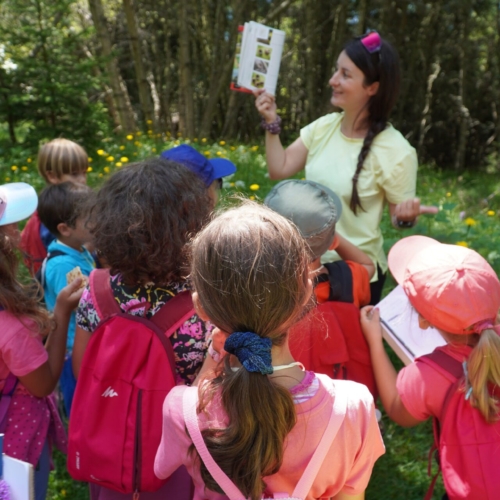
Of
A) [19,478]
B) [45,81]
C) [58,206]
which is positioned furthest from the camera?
[45,81]

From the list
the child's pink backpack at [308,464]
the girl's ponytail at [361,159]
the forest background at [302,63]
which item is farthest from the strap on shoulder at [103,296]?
the forest background at [302,63]

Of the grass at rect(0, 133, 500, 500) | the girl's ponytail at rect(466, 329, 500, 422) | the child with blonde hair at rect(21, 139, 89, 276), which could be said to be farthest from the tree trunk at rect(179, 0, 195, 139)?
the girl's ponytail at rect(466, 329, 500, 422)

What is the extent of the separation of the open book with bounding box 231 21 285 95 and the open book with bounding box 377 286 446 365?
4.81ft

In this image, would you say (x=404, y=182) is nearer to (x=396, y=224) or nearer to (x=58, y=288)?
(x=396, y=224)

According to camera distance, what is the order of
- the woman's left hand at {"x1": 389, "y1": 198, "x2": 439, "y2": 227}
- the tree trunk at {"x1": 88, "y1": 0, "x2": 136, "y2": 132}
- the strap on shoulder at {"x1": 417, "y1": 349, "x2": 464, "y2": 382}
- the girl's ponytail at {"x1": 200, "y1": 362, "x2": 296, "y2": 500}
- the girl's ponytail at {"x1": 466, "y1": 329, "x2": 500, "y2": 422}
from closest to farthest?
the girl's ponytail at {"x1": 200, "y1": 362, "x2": 296, "y2": 500} < the girl's ponytail at {"x1": 466, "y1": 329, "x2": 500, "y2": 422} < the strap on shoulder at {"x1": 417, "y1": 349, "x2": 464, "y2": 382} < the woman's left hand at {"x1": 389, "y1": 198, "x2": 439, "y2": 227} < the tree trunk at {"x1": 88, "y1": 0, "x2": 136, "y2": 132}

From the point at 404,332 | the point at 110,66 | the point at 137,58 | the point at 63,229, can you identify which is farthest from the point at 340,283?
the point at 137,58

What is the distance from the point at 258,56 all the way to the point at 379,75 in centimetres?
63

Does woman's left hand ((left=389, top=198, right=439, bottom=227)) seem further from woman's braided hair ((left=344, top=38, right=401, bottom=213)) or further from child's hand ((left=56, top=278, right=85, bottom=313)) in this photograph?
child's hand ((left=56, top=278, right=85, bottom=313))

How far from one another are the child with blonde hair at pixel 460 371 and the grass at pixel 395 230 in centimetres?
71

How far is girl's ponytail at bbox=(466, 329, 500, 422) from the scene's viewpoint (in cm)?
158

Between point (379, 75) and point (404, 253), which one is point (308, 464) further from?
point (379, 75)

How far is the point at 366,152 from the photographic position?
2.66 m

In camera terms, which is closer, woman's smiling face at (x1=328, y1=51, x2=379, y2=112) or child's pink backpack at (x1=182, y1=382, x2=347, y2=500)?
child's pink backpack at (x1=182, y1=382, x2=347, y2=500)

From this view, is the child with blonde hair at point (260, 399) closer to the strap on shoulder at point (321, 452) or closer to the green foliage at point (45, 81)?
the strap on shoulder at point (321, 452)
